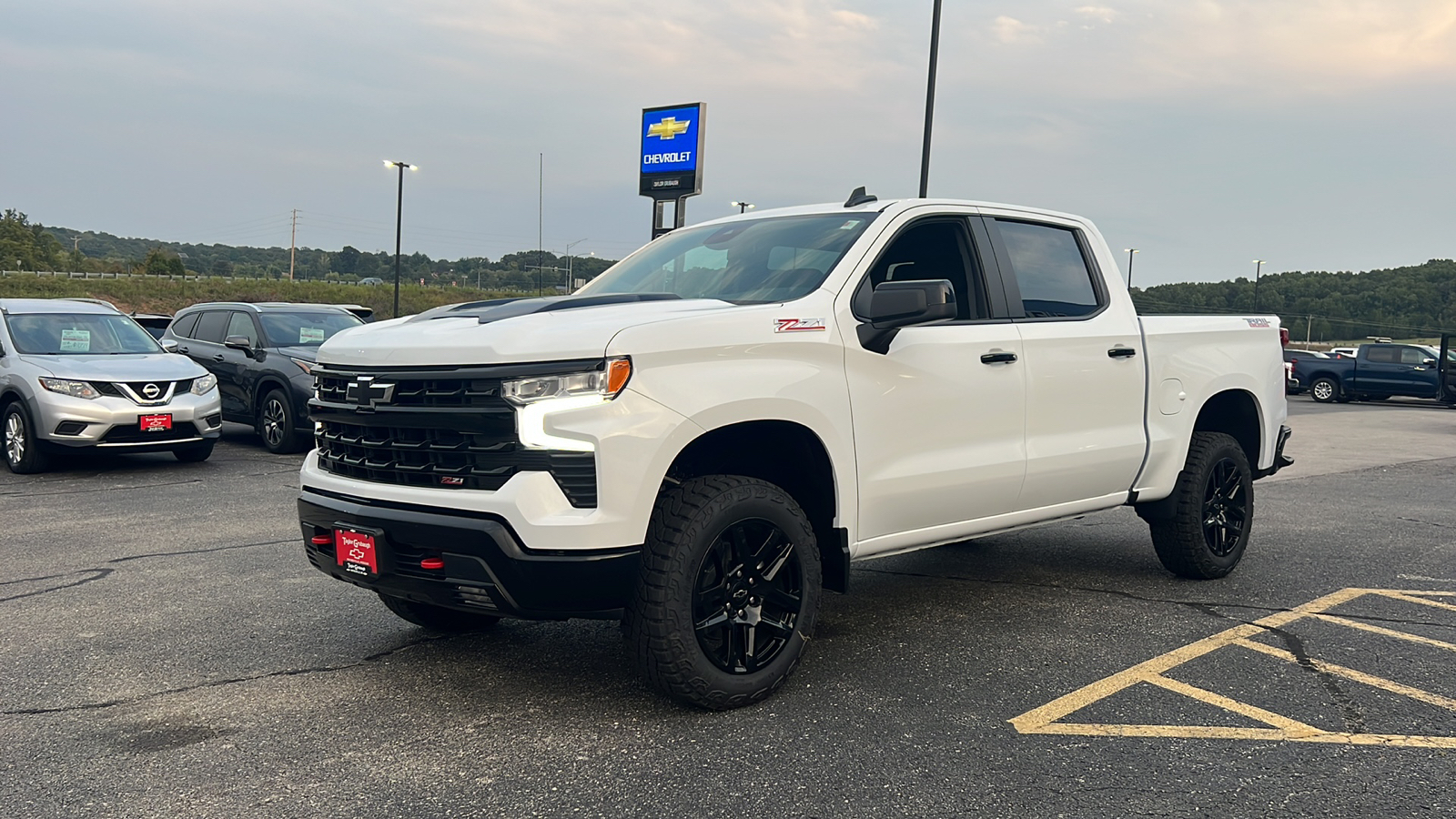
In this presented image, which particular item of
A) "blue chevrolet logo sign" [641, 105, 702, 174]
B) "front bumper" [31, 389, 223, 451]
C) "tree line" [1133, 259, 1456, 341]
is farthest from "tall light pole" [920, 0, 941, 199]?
"tree line" [1133, 259, 1456, 341]

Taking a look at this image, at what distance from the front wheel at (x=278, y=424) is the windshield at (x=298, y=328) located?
72 cm

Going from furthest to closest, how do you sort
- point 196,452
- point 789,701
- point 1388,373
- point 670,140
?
1. point 1388,373
2. point 670,140
3. point 196,452
4. point 789,701

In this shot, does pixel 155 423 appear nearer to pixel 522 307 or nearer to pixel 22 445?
pixel 22 445

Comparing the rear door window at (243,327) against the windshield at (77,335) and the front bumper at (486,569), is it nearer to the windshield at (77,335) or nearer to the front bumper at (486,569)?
the windshield at (77,335)

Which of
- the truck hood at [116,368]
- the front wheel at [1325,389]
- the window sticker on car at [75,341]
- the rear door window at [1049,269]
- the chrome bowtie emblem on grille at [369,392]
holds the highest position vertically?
the rear door window at [1049,269]

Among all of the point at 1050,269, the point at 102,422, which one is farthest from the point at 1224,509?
the point at 102,422

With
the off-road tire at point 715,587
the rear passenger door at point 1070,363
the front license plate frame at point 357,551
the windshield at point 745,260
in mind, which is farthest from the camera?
the rear passenger door at point 1070,363

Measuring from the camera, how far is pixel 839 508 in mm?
4305

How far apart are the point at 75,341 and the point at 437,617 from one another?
8.32m

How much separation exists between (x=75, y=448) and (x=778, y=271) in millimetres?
8381

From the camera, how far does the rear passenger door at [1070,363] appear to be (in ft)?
17.0

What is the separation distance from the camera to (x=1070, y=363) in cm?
531

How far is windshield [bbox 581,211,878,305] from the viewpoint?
179 inches

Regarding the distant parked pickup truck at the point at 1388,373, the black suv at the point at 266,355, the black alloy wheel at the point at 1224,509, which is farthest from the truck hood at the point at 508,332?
the distant parked pickup truck at the point at 1388,373
